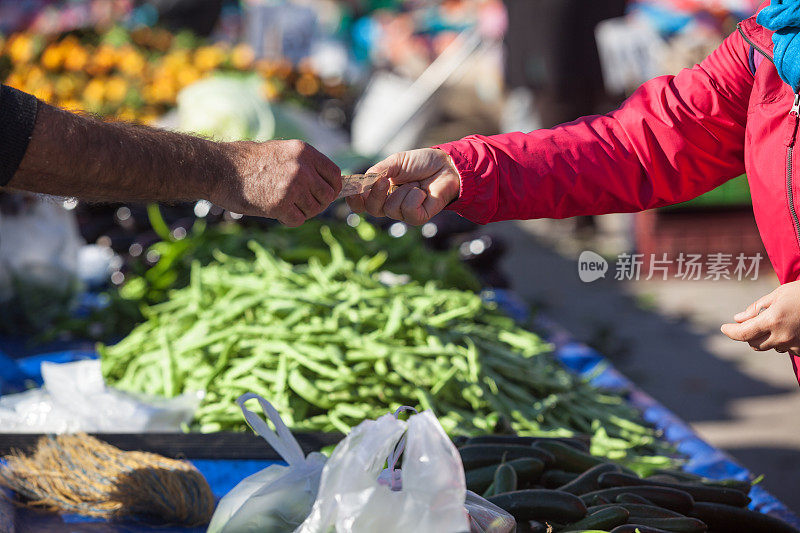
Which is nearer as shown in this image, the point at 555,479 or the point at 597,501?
the point at 597,501

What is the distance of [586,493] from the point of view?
5.33 feet

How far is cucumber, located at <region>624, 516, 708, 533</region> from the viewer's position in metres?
1.49

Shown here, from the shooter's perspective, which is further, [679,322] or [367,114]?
[367,114]

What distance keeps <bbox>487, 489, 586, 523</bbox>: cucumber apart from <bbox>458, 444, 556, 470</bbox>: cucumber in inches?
7.0

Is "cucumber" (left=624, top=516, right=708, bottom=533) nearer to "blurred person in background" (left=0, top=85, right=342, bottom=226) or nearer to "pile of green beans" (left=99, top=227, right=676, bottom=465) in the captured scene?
"pile of green beans" (left=99, top=227, right=676, bottom=465)

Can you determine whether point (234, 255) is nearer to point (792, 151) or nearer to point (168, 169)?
point (168, 169)

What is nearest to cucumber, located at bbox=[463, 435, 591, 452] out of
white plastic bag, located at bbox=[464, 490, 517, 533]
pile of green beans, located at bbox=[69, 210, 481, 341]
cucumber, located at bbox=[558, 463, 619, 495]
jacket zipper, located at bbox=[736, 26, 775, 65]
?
cucumber, located at bbox=[558, 463, 619, 495]

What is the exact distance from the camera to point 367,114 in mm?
6938

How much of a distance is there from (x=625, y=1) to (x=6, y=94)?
6203 millimetres

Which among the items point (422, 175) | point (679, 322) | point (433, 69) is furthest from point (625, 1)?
point (422, 175)

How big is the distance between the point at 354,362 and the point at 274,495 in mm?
920

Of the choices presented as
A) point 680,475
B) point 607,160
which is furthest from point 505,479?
point 607,160

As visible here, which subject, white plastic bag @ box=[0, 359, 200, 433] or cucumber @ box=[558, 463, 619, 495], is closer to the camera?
cucumber @ box=[558, 463, 619, 495]

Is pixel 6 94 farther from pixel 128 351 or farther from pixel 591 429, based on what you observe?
pixel 591 429
